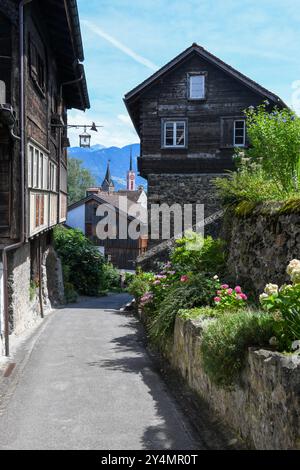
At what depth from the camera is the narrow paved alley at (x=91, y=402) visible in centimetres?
643

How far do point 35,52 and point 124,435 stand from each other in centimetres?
1105

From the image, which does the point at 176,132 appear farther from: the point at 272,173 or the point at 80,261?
→ the point at 272,173

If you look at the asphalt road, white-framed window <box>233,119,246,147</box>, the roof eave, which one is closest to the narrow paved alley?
the asphalt road

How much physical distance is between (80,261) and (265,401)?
78.7 ft

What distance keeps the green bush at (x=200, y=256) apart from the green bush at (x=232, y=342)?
4.55m

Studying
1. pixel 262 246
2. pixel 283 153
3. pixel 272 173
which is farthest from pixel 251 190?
pixel 262 246

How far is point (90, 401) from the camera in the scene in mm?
7996

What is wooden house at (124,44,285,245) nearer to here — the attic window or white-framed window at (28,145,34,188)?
white-framed window at (28,145,34,188)

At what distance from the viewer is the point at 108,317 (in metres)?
17.8

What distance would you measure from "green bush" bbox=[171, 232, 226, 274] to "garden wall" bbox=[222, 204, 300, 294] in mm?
596

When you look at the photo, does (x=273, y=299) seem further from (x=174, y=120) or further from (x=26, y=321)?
(x=174, y=120)

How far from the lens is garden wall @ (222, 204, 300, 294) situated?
8063 millimetres

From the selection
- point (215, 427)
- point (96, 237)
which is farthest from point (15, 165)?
point (96, 237)

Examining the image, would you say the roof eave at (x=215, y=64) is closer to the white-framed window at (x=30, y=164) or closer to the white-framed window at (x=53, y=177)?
the white-framed window at (x=53, y=177)
